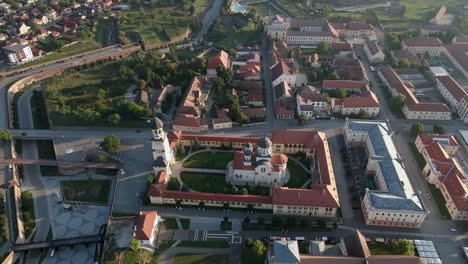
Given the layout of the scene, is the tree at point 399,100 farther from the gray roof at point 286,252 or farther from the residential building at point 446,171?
the gray roof at point 286,252

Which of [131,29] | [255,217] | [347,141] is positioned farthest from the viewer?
[131,29]

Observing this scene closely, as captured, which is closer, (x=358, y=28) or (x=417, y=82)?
(x=417, y=82)

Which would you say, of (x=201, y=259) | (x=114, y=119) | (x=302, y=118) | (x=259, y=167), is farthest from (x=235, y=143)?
(x=114, y=119)

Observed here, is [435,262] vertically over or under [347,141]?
under

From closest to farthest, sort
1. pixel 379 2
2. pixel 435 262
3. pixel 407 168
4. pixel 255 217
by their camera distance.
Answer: pixel 435 262 → pixel 255 217 → pixel 407 168 → pixel 379 2

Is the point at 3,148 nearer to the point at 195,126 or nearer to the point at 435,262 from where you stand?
the point at 195,126

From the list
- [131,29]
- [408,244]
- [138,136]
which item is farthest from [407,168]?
[131,29]
